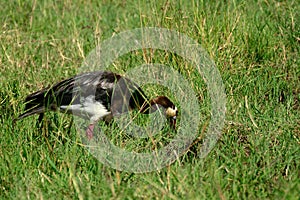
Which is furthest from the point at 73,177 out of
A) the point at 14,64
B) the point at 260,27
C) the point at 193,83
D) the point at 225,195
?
the point at 260,27

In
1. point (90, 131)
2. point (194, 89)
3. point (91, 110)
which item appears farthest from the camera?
point (194, 89)

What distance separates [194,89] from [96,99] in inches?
28.9

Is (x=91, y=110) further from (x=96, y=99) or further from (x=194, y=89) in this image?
(x=194, y=89)

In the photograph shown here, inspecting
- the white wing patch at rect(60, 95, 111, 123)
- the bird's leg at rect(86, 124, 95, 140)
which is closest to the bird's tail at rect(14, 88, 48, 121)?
Result: the white wing patch at rect(60, 95, 111, 123)

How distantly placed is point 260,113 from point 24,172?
164 cm

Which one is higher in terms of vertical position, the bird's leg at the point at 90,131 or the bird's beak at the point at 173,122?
the bird's beak at the point at 173,122

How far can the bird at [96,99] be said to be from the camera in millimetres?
4441

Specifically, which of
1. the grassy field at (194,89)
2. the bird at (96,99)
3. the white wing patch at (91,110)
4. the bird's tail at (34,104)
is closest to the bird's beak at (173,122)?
the bird at (96,99)

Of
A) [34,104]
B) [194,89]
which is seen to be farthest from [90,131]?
[194,89]

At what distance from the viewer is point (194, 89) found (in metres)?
4.72

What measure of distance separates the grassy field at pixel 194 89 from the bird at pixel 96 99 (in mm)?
127

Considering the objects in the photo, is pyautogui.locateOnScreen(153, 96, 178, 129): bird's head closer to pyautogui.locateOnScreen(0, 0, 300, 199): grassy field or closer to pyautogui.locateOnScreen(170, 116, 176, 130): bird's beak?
pyautogui.locateOnScreen(170, 116, 176, 130): bird's beak

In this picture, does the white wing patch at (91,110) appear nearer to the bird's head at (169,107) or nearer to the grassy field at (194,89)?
the grassy field at (194,89)

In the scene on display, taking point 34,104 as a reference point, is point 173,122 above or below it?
below
